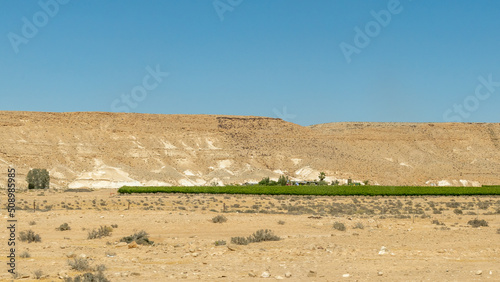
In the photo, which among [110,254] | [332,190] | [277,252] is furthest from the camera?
[332,190]

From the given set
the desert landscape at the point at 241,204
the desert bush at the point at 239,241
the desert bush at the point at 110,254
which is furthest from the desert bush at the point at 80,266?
the desert bush at the point at 239,241

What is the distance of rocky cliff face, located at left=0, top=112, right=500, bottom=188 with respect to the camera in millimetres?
84812

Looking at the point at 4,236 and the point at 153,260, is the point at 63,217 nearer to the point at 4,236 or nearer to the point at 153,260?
the point at 4,236

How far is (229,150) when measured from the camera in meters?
100

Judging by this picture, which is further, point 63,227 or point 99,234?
point 63,227

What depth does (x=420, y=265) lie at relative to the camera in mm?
14031

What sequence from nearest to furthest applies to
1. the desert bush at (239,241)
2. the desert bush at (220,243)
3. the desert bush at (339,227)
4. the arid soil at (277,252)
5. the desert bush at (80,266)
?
the arid soil at (277,252) → the desert bush at (80,266) → the desert bush at (239,241) → the desert bush at (220,243) → the desert bush at (339,227)

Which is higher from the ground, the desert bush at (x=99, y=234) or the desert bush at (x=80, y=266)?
the desert bush at (x=99, y=234)

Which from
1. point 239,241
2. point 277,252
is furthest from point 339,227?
point 277,252

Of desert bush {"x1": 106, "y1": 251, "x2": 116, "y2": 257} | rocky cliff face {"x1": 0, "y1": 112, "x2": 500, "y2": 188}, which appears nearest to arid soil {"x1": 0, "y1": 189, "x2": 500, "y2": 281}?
desert bush {"x1": 106, "y1": 251, "x2": 116, "y2": 257}

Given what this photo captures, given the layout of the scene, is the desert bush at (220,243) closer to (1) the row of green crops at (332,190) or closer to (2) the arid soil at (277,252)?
(2) the arid soil at (277,252)

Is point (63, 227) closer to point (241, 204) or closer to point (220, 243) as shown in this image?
point (220, 243)

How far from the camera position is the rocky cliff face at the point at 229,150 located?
84812 millimetres

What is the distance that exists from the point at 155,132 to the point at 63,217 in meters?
76.2
